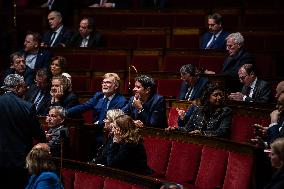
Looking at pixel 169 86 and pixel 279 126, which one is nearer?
pixel 279 126

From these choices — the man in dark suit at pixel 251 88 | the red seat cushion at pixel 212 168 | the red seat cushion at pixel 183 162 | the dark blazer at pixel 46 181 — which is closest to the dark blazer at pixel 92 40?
the man in dark suit at pixel 251 88

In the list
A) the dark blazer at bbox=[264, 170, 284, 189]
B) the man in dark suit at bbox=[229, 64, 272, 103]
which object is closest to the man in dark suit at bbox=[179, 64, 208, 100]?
the man in dark suit at bbox=[229, 64, 272, 103]

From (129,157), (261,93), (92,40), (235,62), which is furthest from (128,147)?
(92,40)

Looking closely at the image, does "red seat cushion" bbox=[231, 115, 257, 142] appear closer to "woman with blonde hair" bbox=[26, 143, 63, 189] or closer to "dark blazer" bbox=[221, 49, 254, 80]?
"dark blazer" bbox=[221, 49, 254, 80]

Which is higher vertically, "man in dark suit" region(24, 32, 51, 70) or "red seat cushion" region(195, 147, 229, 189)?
"man in dark suit" region(24, 32, 51, 70)

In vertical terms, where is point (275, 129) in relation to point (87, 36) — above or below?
below

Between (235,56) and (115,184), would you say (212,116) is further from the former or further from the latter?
(235,56)

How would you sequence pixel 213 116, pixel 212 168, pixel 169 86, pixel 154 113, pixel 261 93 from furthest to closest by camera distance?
pixel 169 86
pixel 261 93
pixel 154 113
pixel 213 116
pixel 212 168

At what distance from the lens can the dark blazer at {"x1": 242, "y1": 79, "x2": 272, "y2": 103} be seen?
9.48 feet

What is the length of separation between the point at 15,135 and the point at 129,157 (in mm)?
400

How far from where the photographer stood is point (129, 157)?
2.26 m

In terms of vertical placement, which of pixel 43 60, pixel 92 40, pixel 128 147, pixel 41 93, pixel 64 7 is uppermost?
pixel 64 7

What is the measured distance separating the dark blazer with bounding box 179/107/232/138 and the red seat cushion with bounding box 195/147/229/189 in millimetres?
151

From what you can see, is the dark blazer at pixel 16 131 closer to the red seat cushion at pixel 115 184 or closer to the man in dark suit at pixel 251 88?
the red seat cushion at pixel 115 184
